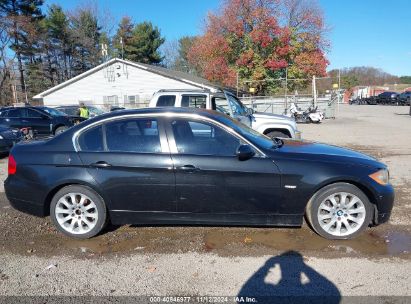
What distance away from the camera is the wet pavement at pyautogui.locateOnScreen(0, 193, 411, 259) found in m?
3.93

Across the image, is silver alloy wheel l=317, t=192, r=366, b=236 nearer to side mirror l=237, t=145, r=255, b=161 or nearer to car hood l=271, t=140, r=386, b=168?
car hood l=271, t=140, r=386, b=168

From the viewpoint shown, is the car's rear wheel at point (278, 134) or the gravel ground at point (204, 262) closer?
the gravel ground at point (204, 262)

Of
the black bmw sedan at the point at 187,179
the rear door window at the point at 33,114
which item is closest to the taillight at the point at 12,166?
the black bmw sedan at the point at 187,179

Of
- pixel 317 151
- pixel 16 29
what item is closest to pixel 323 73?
pixel 317 151

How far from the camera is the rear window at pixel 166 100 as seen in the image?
27.3 feet

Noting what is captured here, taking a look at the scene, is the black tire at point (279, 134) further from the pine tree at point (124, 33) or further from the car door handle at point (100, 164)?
the pine tree at point (124, 33)

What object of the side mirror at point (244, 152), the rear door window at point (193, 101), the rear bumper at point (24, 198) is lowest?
the rear bumper at point (24, 198)

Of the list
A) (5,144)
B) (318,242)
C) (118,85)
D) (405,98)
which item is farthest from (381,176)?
(405,98)

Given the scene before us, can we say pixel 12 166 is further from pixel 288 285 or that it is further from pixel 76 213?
pixel 288 285

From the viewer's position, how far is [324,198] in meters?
4.08

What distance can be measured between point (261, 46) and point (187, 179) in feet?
94.7

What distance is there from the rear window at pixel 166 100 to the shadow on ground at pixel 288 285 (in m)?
5.40

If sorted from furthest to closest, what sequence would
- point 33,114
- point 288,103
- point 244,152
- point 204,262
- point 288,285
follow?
point 288,103 → point 33,114 → point 244,152 → point 204,262 → point 288,285

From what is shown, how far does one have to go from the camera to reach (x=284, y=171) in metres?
4.02
